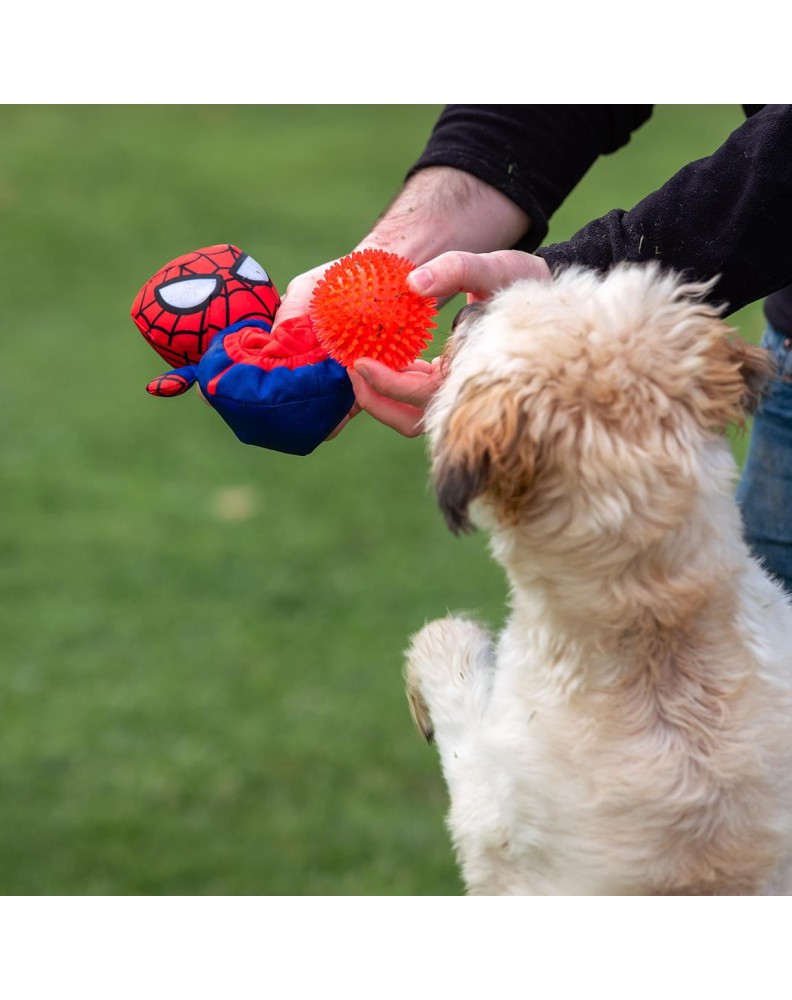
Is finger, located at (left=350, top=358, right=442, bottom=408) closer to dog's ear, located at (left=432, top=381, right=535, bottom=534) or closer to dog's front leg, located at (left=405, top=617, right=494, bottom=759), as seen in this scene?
dog's ear, located at (left=432, top=381, right=535, bottom=534)

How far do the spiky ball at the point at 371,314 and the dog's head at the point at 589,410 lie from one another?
0.27 metres

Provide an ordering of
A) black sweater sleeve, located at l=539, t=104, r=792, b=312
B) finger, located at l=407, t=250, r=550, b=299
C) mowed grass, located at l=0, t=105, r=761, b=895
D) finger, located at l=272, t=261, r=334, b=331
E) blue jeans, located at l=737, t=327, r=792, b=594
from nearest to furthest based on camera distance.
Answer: black sweater sleeve, located at l=539, t=104, r=792, b=312, finger, located at l=407, t=250, r=550, b=299, finger, located at l=272, t=261, r=334, b=331, blue jeans, located at l=737, t=327, r=792, b=594, mowed grass, located at l=0, t=105, r=761, b=895

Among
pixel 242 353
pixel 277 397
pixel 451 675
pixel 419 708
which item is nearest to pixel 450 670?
pixel 451 675

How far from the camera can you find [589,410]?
246 centimetres

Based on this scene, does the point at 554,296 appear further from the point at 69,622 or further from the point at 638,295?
the point at 69,622

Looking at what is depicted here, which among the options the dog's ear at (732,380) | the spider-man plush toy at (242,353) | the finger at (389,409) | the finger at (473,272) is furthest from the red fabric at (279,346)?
the dog's ear at (732,380)

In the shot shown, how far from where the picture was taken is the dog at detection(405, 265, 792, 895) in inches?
96.9

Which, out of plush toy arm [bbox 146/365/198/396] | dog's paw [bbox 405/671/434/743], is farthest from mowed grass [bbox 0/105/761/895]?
plush toy arm [bbox 146/365/198/396]

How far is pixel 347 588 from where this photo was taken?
7012 mm

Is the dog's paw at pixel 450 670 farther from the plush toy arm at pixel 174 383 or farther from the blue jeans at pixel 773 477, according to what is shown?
the plush toy arm at pixel 174 383

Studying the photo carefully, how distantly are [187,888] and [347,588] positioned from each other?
2420 mm

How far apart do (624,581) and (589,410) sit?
1.18 ft

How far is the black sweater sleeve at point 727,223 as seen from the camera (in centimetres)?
264

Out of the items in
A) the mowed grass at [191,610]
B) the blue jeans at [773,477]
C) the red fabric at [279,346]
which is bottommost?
the mowed grass at [191,610]
